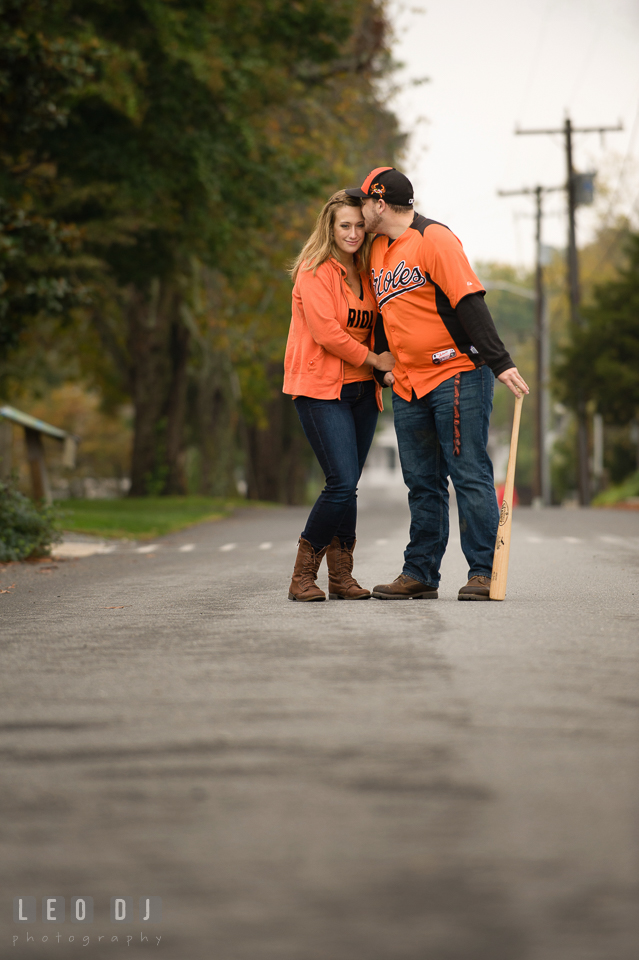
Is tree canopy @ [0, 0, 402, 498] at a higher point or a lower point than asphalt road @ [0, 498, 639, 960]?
higher

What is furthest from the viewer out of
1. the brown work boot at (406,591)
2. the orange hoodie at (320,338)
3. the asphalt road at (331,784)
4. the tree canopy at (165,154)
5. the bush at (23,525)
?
the tree canopy at (165,154)

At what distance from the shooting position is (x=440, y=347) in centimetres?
660

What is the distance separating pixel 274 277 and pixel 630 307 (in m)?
8.57

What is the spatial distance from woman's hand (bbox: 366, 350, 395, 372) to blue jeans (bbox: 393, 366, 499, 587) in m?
0.20

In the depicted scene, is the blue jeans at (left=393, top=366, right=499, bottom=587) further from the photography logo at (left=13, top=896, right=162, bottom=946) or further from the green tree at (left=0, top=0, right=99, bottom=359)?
the green tree at (left=0, top=0, right=99, bottom=359)

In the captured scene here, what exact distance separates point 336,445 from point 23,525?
5.54 m

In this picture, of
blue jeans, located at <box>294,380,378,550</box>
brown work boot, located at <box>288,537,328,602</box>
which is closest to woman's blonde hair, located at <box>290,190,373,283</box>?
blue jeans, located at <box>294,380,378,550</box>

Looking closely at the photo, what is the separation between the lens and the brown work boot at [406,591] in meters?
6.80

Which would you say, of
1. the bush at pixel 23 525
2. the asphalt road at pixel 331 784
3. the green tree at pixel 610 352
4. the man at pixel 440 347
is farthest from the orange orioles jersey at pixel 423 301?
the green tree at pixel 610 352

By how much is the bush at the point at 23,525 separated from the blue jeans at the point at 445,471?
5.22 m

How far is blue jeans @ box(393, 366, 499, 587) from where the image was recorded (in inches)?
259

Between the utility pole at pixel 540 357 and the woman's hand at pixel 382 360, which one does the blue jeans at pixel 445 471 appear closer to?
the woman's hand at pixel 382 360

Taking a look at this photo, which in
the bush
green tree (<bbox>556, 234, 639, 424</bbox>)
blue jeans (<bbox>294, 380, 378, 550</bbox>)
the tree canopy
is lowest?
→ the bush

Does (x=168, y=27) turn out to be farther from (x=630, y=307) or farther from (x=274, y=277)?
(x=630, y=307)
